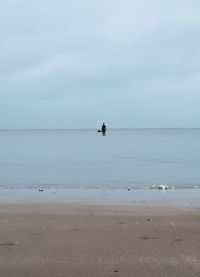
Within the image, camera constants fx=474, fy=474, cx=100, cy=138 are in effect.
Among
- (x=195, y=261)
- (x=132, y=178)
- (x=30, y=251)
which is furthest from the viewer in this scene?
(x=132, y=178)

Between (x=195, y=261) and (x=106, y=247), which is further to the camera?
(x=106, y=247)

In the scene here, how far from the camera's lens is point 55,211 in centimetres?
1249

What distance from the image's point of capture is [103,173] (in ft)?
91.7

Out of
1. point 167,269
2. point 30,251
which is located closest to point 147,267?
point 167,269

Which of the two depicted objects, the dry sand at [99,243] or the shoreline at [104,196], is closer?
the dry sand at [99,243]

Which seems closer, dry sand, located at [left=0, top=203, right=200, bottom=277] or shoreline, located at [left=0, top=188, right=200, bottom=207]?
dry sand, located at [left=0, top=203, right=200, bottom=277]

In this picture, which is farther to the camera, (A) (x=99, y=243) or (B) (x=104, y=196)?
(B) (x=104, y=196)

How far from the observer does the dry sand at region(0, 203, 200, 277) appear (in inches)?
261

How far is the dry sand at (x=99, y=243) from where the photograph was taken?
21.8ft

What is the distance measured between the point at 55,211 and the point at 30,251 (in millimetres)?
4873

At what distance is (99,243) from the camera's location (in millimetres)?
8117

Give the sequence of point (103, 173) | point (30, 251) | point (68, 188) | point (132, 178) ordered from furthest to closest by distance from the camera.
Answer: point (103, 173) → point (132, 178) → point (68, 188) → point (30, 251)

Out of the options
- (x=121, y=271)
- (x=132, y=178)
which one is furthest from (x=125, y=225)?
(x=132, y=178)

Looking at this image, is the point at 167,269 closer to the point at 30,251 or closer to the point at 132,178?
the point at 30,251
